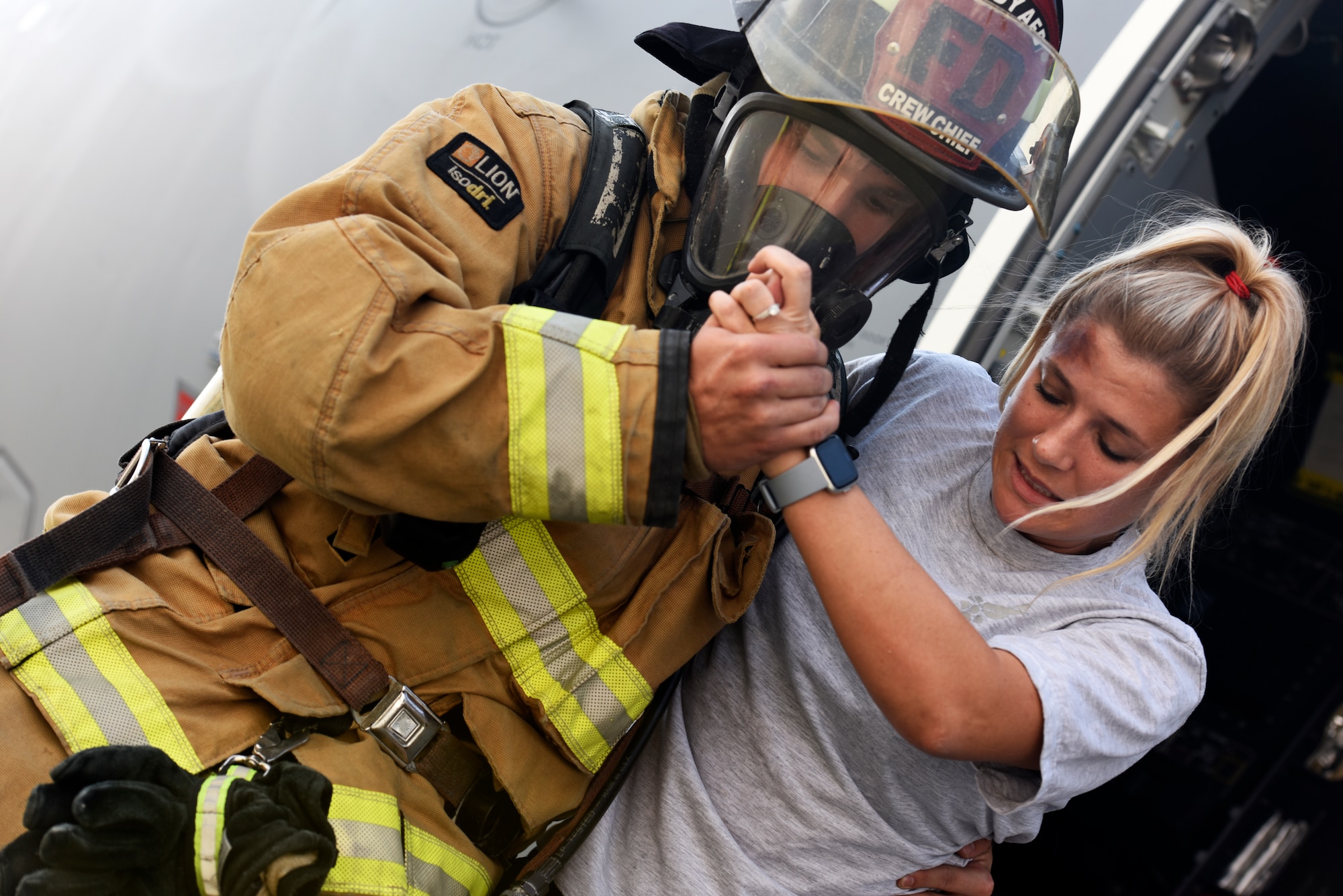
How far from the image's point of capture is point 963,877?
1.69 meters

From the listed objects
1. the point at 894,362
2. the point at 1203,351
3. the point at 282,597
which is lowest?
the point at 282,597

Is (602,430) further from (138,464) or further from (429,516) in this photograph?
(138,464)

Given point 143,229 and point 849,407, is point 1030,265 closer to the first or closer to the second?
point 849,407

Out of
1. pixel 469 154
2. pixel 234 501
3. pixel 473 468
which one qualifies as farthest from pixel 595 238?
pixel 234 501

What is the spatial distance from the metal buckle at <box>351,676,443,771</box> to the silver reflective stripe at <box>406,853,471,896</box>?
0.13 meters

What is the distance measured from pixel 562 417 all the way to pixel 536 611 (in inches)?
14.6

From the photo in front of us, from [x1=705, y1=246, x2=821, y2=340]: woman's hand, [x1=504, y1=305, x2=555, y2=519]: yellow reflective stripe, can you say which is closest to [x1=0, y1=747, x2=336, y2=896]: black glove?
[x1=504, y1=305, x2=555, y2=519]: yellow reflective stripe

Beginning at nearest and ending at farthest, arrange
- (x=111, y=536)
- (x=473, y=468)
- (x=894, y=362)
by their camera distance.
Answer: (x=473, y=468)
(x=111, y=536)
(x=894, y=362)

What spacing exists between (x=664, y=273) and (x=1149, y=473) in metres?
0.80

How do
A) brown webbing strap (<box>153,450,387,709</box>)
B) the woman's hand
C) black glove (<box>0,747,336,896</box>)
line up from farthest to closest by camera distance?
brown webbing strap (<box>153,450,387,709</box>), the woman's hand, black glove (<box>0,747,336,896</box>)

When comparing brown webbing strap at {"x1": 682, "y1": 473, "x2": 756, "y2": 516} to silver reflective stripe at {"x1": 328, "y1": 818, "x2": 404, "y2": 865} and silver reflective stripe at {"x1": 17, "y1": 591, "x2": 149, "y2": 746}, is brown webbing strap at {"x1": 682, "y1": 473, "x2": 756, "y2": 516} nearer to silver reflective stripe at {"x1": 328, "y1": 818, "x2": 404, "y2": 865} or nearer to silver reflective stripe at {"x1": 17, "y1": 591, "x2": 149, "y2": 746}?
silver reflective stripe at {"x1": 328, "y1": 818, "x2": 404, "y2": 865}

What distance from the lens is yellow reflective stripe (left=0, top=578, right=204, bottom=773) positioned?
47.1 inches

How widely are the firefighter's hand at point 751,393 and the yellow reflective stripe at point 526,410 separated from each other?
0.63 ft

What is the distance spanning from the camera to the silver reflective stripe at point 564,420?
1.18 meters
